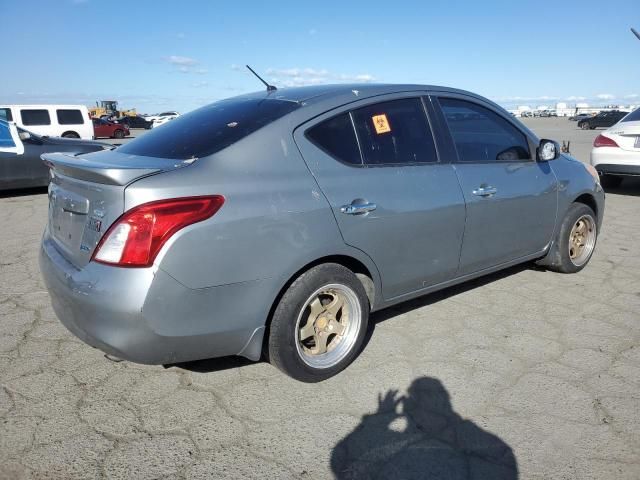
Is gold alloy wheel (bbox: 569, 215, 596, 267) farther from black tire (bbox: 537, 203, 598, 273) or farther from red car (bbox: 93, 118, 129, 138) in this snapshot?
red car (bbox: 93, 118, 129, 138)

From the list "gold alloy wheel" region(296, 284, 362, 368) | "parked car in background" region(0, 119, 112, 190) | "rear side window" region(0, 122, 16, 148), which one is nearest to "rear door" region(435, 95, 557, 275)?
"gold alloy wheel" region(296, 284, 362, 368)

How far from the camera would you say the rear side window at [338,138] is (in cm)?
280

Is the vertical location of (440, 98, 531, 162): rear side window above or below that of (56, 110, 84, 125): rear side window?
above

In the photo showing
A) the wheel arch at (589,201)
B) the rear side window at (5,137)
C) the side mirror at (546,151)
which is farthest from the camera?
the rear side window at (5,137)

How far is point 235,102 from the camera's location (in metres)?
3.35

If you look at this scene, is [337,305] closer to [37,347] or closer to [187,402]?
[187,402]

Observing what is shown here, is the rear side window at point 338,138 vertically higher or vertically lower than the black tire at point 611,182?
higher

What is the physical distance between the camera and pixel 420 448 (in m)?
2.32

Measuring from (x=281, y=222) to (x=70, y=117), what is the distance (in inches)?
763

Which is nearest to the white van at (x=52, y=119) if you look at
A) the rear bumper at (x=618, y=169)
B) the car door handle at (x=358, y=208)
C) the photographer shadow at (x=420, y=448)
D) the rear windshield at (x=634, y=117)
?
the rear bumper at (x=618, y=169)

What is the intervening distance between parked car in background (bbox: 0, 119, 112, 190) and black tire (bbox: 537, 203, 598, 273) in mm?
7086

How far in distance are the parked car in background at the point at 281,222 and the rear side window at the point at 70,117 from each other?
18.0 metres

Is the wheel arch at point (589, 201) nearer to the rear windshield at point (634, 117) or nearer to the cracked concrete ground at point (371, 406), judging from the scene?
the cracked concrete ground at point (371, 406)

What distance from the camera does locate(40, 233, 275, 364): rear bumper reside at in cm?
224
